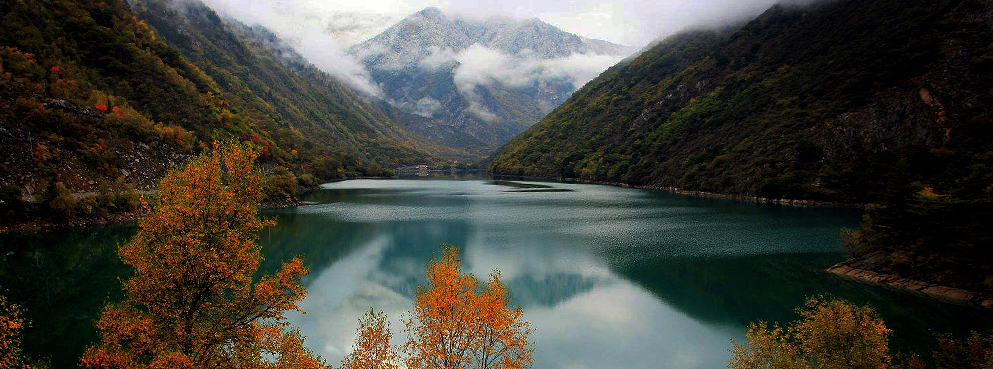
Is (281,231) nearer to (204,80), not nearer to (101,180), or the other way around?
(101,180)

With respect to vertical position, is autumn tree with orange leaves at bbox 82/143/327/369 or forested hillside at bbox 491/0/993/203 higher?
forested hillside at bbox 491/0/993/203

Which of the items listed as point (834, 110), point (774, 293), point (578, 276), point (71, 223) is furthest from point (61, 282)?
point (834, 110)

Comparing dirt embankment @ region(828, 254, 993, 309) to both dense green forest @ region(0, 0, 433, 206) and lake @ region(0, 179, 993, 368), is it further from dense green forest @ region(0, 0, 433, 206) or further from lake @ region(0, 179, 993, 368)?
dense green forest @ region(0, 0, 433, 206)

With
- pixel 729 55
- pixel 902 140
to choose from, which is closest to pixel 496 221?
pixel 902 140

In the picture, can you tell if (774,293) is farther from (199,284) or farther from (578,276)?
(199,284)

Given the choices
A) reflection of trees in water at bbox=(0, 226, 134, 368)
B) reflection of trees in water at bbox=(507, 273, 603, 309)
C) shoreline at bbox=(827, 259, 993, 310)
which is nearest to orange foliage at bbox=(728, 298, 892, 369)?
reflection of trees in water at bbox=(507, 273, 603, 309)

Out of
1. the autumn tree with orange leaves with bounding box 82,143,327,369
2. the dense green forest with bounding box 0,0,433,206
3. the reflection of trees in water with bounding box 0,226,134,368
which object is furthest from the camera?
the dense green forest with bounding box 0,0,433,206

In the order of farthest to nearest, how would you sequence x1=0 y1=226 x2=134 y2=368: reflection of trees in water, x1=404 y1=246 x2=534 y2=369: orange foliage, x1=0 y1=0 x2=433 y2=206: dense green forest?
x1=0 y1=0 x2=433 y2=206: dense green forest
x1=0 y1=226 x2=134 y2=368: reflection of trees in water
x1=404 y1=246 x2=534 y2=369: orange foliage

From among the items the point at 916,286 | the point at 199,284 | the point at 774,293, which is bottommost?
the point at 774,293

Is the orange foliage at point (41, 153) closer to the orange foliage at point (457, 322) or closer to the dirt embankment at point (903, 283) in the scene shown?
the orange foliage at point (457, 322)
